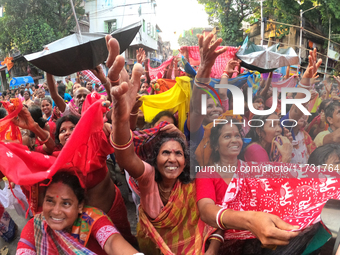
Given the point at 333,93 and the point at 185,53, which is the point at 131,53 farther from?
Result: the point at 333,93

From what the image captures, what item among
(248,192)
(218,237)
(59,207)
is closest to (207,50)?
(248,192)

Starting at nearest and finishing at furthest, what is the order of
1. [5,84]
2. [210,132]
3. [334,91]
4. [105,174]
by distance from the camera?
[210,132] < [105,174] < [334,91] < [5,84]

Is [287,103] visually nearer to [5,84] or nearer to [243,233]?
[243,233]

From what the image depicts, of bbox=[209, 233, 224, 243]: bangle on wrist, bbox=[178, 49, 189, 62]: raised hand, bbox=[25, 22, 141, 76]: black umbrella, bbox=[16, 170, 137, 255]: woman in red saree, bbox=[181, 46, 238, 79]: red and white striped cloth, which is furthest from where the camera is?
bbox=[181, 46, 238, 79]: red and white striped cloth

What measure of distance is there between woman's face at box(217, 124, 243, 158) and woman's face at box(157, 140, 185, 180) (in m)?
0.36

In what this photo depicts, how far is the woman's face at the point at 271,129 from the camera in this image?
181 cm

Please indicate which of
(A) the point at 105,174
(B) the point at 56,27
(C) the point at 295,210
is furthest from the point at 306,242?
(B) the point at 56,27

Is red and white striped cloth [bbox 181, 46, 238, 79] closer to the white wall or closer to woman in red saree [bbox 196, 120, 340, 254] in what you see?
woman in red saree [bbox 196, 120, 340, 254]

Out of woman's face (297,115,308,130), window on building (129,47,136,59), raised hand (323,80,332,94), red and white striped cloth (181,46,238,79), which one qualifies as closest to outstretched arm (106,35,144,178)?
woman's face (297,115,308,130)

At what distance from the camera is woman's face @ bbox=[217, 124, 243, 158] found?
6.22ft

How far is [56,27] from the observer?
56.9ft

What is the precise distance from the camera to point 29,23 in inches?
617

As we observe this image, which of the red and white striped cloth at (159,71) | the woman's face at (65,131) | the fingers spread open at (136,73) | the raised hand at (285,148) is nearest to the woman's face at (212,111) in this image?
the raised hand at (285,148)

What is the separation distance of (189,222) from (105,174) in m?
0.89
